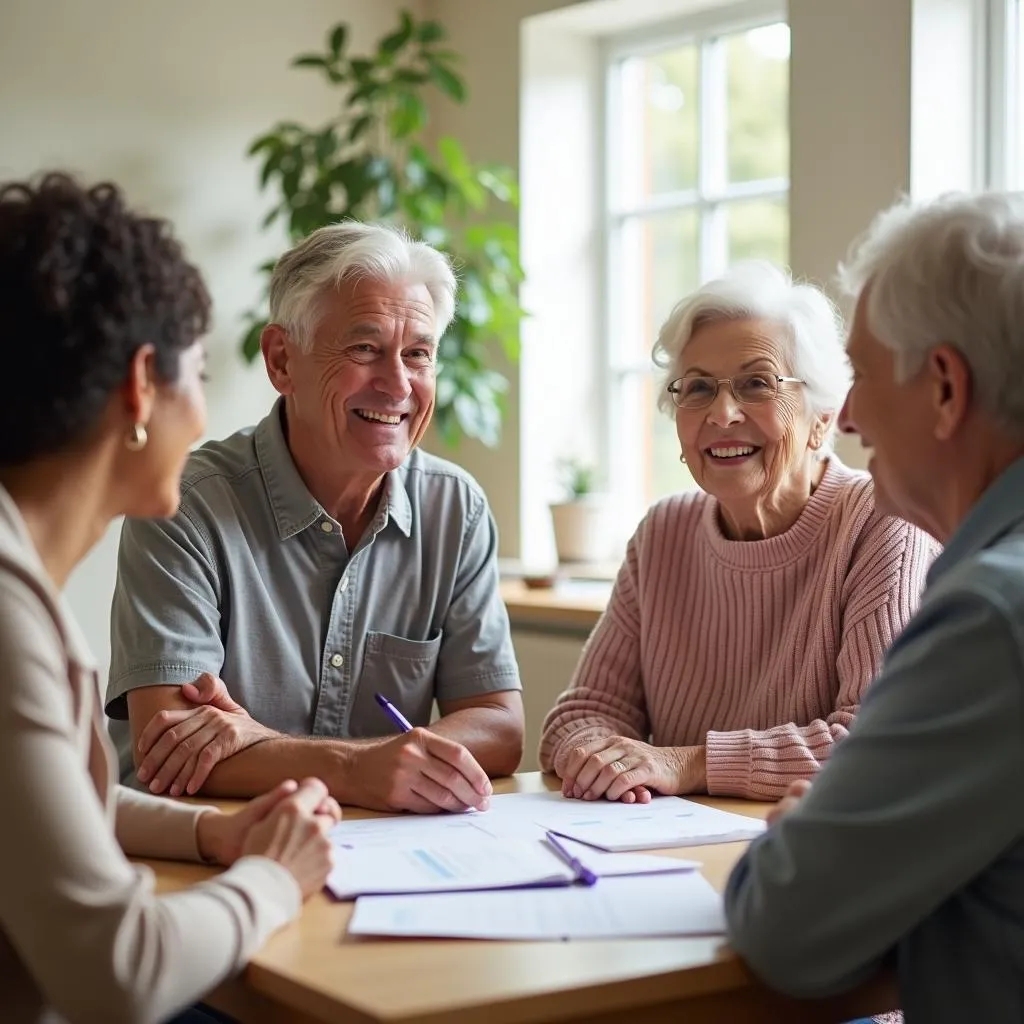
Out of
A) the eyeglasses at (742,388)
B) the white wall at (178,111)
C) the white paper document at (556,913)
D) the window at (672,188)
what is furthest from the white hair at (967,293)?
the white wall at (178,111)

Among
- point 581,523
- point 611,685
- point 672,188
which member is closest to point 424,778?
point 611,685

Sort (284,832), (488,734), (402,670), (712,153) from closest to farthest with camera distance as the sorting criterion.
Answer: (284,832) → (488,734) → (402,670) → (712,153)

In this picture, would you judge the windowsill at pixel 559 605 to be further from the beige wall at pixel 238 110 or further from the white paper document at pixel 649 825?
the white paper document at pixel 649 825

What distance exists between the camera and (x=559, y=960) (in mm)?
1202

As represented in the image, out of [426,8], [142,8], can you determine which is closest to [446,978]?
[142,8]

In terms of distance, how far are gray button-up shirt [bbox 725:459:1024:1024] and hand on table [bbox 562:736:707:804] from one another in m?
0.58

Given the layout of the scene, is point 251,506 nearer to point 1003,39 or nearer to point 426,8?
point 1003,39

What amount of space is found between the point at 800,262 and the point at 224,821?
229cm

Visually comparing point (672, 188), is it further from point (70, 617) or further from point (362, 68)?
point (70, 617)

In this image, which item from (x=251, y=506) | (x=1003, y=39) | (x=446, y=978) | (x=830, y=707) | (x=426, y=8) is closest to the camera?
(x=446, y=978)

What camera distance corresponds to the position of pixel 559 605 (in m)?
3.51

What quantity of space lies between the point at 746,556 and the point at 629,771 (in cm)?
48

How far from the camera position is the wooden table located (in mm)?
1122

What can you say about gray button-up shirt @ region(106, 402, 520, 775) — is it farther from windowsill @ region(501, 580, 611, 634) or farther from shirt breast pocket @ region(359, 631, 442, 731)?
windowsill @ region(501, 580, 611, 634)
